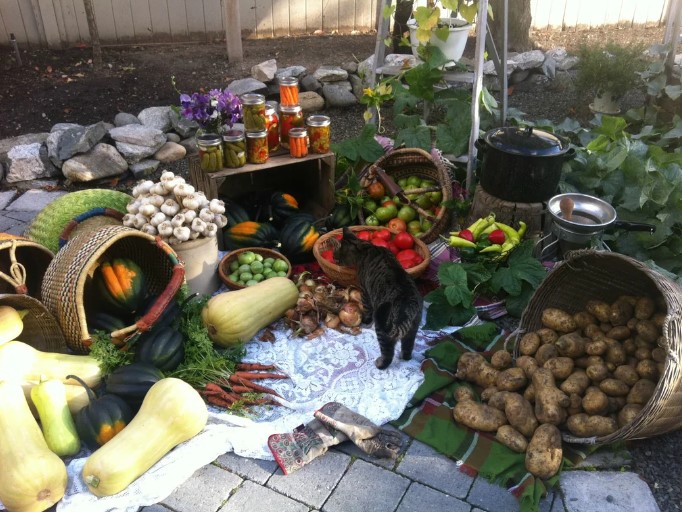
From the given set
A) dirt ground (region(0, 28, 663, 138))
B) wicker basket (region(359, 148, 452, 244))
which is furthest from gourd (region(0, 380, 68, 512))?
dirt ground (region(0, 28, 663, 138))

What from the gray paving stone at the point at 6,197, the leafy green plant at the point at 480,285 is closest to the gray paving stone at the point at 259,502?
the leafy green plant at the point at 480,285

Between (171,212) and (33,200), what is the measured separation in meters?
2.41

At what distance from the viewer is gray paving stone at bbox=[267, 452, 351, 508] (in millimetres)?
2929

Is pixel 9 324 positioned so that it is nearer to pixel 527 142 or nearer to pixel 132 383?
pixel 132 383

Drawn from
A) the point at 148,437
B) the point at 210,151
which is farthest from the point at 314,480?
the point at 210,151

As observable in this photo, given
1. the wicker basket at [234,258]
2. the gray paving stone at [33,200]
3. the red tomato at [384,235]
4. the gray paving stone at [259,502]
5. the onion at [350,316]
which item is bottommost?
the gray paving stone at [259,502]

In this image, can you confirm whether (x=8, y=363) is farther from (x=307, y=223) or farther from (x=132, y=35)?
(x=132, y=35)

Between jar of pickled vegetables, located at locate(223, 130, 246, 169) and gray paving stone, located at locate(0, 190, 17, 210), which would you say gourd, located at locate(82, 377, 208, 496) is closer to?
jar of pickled vegetables, located at locate(223, 130, 246, 169)

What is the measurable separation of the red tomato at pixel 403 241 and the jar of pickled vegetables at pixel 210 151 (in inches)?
54.5

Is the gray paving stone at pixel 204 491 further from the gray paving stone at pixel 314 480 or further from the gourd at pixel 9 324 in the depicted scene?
the gourd at pixel 9 324

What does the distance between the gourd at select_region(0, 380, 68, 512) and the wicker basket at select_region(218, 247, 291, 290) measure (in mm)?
1596

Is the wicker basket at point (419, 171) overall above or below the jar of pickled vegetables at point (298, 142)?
below

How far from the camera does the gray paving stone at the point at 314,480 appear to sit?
2929 mm

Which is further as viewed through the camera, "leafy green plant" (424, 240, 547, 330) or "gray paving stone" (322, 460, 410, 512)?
"leafy green plant" (424, 240, 547, 330)
